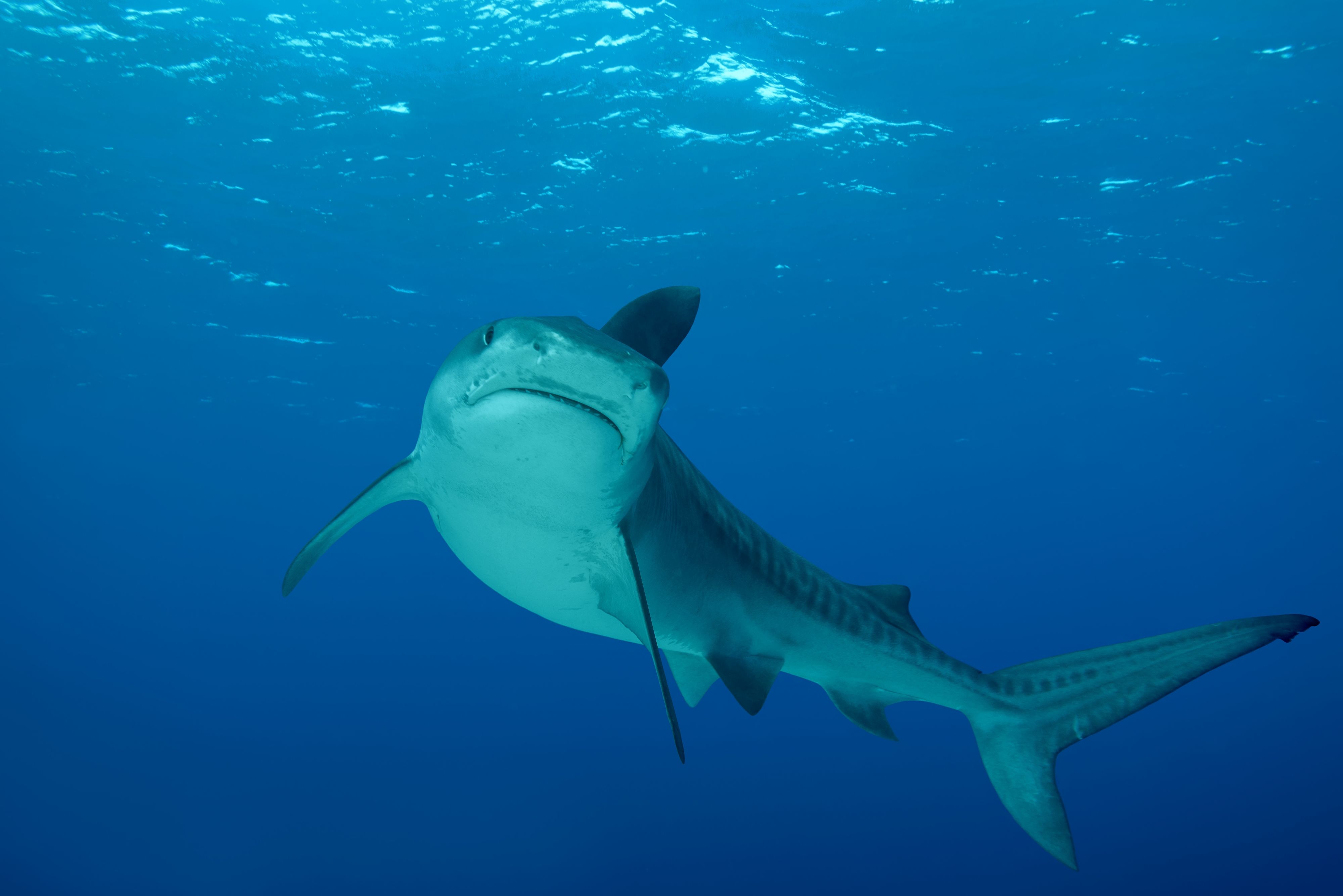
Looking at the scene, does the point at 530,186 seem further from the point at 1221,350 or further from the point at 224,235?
the point at 1221,350

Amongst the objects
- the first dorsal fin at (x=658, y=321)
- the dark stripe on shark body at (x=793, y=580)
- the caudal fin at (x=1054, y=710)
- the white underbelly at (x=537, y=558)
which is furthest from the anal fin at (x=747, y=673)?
the first dorsal fin at (x=658, y=321)

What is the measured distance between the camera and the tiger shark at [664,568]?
2.37 m

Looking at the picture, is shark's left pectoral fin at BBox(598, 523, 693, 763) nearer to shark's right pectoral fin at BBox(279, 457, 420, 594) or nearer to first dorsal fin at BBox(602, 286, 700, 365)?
shark's right pectoral fin at BBox(279, 457, 420, 594)

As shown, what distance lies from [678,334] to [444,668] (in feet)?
172

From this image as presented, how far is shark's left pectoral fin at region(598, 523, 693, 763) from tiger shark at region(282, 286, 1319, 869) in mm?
12

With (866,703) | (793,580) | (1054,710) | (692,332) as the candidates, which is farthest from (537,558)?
(692,332)

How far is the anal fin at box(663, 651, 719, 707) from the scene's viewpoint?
4352 mm

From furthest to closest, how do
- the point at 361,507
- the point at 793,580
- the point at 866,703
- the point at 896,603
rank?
1. the point at 896,603
2. the point at 866,703
3. the point at 793,580
4. the point at 361,507

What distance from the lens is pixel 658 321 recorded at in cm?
401

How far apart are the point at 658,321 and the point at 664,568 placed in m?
1.34

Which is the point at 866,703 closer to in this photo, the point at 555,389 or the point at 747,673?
the point at 747,673

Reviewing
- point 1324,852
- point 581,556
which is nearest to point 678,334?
point 581,556

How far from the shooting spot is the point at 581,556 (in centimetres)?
314

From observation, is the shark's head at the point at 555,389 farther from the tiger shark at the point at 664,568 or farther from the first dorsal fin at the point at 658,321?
the first dorsal fin at the point at 658,321
